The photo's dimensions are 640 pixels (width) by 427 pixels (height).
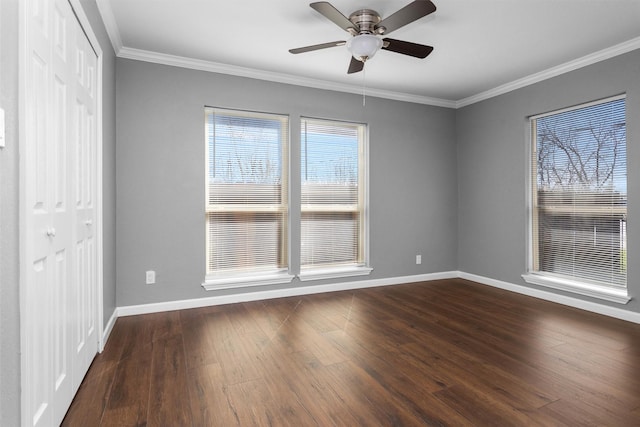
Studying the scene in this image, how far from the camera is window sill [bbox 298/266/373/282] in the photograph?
13.4ft

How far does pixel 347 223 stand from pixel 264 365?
2.42 metres

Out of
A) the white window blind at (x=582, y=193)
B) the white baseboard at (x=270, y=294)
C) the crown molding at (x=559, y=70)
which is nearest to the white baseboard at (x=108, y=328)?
the white baseboard at (x=270, y=294)

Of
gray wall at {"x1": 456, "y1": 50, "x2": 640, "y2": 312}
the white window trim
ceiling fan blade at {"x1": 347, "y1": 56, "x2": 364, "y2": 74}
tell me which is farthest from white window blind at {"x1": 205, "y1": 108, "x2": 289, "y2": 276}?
gray wall at {"x1": 456, "y1": 50, "x2": 640, "y2": 312}

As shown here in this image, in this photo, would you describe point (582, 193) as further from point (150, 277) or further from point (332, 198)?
point (150, 277)

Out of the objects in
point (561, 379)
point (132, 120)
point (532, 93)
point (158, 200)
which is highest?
point (532, 93)

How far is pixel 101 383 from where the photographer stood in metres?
2.05

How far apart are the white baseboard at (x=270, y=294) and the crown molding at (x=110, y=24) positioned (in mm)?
2434

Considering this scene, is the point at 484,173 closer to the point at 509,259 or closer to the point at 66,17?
the point at 509,259

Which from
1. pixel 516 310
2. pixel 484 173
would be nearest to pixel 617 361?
pixel 516 310

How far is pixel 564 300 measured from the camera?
145 inches

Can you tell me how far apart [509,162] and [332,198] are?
2.28 metres

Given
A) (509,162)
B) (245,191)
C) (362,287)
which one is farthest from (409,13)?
(362,287)

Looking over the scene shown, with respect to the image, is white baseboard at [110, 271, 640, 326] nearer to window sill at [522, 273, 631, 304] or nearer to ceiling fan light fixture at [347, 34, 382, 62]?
window sill at [522, 273, 631, 304]

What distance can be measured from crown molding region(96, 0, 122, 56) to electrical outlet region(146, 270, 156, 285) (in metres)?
2.11
